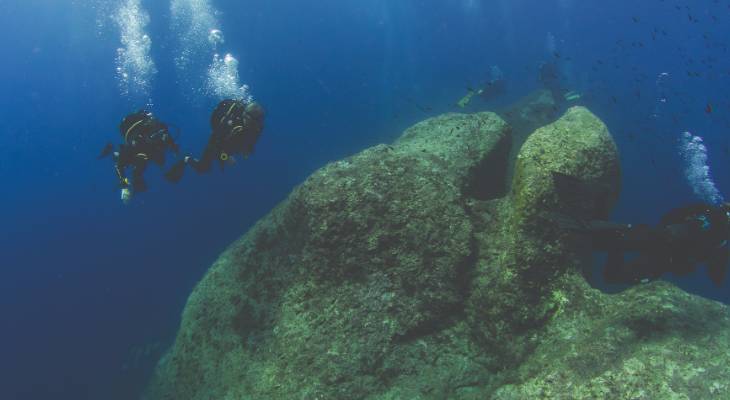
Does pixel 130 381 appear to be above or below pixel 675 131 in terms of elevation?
below

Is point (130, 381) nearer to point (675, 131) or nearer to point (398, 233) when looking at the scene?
point (398, 233)

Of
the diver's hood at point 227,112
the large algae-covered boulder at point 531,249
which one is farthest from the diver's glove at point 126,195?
the large algae-covered boulder at point 531,249

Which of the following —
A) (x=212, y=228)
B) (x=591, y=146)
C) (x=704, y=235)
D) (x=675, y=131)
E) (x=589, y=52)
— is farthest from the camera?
(x=589, y=52)

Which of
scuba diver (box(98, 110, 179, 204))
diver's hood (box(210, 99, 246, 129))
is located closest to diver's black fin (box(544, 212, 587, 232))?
diver's hood (box(210, 99, 246, 129))

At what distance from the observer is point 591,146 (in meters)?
4.48

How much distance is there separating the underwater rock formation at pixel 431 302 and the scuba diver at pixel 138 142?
179 cm

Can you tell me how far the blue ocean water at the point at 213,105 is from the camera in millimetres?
22031

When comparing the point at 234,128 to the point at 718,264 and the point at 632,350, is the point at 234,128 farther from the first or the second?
the point at 718,264

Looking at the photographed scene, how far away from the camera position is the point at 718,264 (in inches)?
155

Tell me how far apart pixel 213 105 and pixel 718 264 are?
3552 centimetres

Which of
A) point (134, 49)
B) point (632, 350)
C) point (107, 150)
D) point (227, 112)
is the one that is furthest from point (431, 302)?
point (134, 49)

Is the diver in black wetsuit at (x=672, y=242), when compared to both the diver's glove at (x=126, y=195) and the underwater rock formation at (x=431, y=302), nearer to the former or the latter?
the underwater rock formation at (x=431, y=302)

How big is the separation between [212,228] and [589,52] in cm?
8032

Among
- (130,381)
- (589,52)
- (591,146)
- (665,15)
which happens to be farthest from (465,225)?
(665,15)
